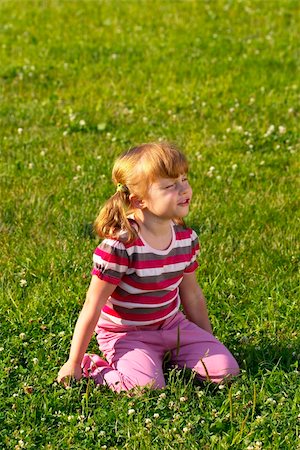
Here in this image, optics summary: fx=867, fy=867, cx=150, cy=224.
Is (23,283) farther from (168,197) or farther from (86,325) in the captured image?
(168,197)

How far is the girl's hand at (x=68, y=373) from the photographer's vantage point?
4953mm

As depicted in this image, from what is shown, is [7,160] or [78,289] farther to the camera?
[7,160]

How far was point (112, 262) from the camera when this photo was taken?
4883mm

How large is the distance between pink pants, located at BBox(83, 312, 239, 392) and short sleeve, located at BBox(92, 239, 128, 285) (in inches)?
17.0

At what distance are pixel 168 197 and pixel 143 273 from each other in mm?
468

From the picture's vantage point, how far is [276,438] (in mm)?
4527

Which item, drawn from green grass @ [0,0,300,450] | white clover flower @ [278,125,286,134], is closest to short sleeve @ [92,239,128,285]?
green grass @ [0,0,300,450]

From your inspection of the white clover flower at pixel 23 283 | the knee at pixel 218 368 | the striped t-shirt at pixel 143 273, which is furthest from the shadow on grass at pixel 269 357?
the white clover flower at pixel 23 283

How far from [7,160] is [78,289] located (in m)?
2.47

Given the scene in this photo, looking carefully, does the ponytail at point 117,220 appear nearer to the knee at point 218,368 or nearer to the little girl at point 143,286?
the little girl at point 143,286

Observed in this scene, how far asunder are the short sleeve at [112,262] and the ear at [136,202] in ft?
0.82

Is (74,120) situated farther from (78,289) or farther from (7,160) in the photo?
(78,289)

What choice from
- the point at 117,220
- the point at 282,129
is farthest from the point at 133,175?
the point at 282,129

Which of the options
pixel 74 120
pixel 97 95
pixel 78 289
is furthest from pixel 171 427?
pixel 97 95
